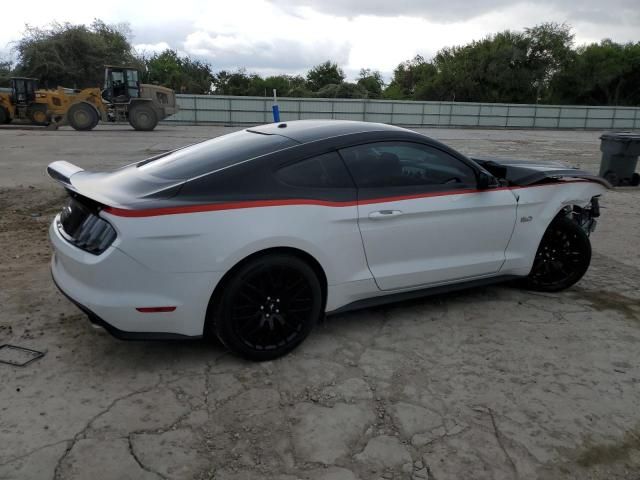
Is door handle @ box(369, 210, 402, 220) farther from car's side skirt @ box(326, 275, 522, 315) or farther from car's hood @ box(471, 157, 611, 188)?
car's hood @ box(471, 157, 611, 188)

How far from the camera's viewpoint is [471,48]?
194 ft

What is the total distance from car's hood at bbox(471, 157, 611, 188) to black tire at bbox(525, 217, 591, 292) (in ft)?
1.29

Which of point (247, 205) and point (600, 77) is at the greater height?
point (600, 77)

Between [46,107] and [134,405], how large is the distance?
78.9ft

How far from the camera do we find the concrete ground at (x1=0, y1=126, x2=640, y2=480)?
2.49 meters

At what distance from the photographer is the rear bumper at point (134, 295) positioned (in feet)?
9.51

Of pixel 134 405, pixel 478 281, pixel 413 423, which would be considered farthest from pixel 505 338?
pixel 134 405

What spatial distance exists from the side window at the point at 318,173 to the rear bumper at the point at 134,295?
31.7 inches

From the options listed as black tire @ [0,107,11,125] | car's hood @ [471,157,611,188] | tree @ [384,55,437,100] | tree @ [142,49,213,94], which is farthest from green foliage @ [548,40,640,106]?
car's hood @ [471,157,611,188]

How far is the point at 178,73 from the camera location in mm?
63156

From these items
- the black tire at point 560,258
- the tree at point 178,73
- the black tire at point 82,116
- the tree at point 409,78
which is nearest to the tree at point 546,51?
the tree at point 409,78

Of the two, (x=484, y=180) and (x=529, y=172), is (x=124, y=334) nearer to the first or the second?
(x=484, y=180)

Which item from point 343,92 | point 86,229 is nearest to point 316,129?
point 86,229

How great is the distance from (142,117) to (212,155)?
873 inches
